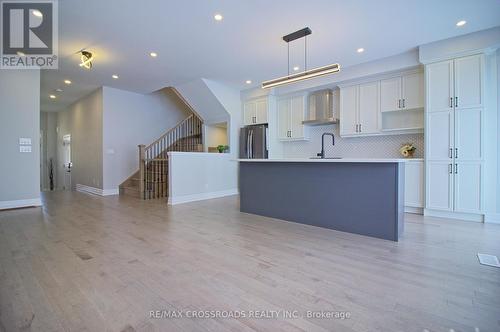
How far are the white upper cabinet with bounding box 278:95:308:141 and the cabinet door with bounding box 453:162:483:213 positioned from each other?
3174mm

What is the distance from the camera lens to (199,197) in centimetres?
609

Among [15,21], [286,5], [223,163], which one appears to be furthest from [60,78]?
[286,5]

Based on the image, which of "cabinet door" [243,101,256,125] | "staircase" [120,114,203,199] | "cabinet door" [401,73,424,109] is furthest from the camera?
"cabinet door" [243,101,256,125]

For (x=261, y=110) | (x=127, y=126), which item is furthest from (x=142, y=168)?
(x=261, y=110)

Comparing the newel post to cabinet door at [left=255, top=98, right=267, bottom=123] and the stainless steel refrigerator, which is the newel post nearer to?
the stainless steel refrigerator

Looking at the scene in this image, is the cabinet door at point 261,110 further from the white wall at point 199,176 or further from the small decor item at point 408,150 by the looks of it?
the small decor item at point 408,150

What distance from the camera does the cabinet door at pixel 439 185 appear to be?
13.3 ft

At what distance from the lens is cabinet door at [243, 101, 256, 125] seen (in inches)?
276

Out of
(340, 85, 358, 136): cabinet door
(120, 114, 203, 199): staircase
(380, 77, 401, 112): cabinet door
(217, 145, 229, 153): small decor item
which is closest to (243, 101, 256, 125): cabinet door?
(217, 145, 229, 153): small decor item

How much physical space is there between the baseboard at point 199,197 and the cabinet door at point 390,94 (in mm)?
4346

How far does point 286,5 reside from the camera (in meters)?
3.10

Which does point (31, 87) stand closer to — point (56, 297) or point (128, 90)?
point (128, 90)

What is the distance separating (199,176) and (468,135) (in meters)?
5.36

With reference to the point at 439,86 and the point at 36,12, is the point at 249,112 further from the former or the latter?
the point at 36,12
